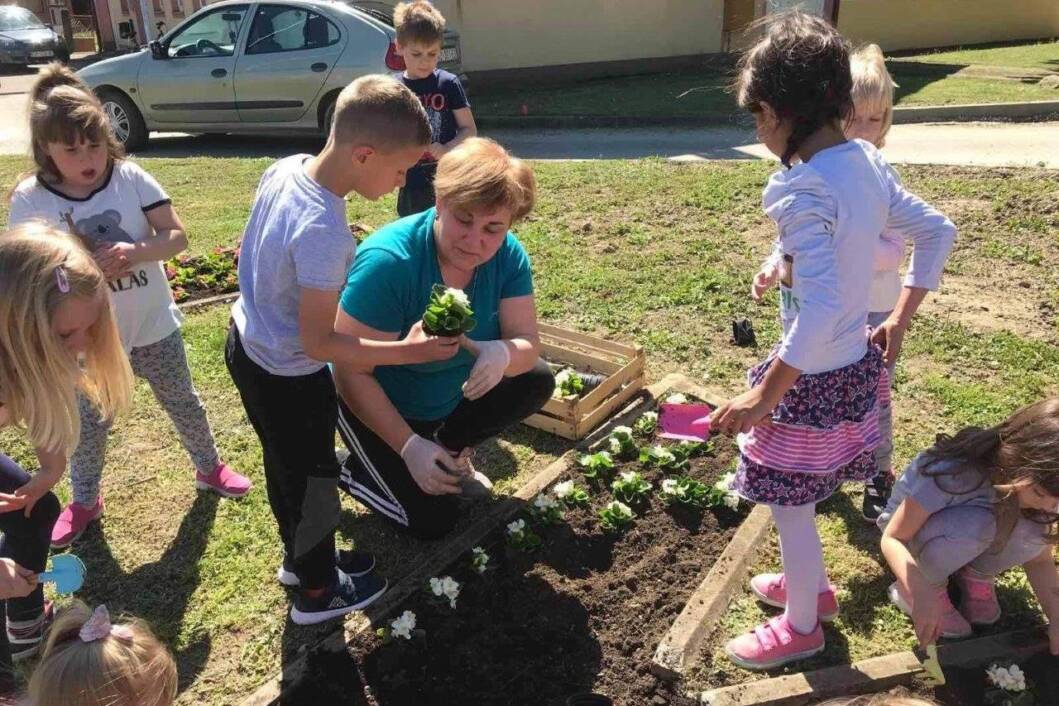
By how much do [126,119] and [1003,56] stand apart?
16.7m

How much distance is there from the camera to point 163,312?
10.7ft

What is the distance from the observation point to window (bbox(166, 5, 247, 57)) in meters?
10.4

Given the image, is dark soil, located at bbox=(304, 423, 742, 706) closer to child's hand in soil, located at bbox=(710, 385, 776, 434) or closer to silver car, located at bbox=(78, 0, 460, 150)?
child's hand in soil, located at bbox=(710, 385, 776, 434)

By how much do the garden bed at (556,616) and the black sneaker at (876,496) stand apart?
0.47m

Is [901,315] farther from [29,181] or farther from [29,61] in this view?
[29,61]

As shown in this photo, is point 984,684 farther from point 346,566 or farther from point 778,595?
point 346,566

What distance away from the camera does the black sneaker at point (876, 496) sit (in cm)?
322

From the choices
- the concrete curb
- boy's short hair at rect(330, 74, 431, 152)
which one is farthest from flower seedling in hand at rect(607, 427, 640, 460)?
the concrete curb

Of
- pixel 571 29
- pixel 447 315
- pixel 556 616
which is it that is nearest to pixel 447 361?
pixel 447 315

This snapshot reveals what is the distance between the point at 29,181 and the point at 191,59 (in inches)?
332

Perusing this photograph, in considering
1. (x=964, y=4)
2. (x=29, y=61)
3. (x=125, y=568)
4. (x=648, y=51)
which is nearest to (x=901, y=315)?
(x=125, y=568)

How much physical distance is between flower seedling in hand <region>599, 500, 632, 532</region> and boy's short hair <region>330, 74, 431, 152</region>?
161 cm

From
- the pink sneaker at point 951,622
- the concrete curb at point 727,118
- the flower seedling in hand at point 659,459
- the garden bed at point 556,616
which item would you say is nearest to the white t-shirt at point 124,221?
the garden bed at point 556,616

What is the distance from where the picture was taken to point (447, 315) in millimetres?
2525
